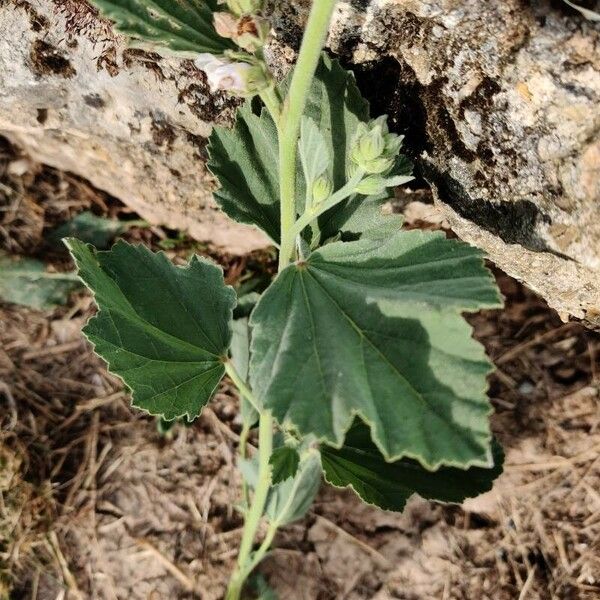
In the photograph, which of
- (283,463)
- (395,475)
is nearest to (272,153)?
(283,463)

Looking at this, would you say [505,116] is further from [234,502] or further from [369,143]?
[234,502]

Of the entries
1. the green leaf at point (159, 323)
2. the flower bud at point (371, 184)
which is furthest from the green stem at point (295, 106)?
the green leaf at point (159, 323)

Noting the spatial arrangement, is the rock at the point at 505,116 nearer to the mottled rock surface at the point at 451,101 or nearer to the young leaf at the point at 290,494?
the mottled rock surface at the point at 451,101

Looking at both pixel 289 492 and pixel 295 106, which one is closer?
pixel 295 106

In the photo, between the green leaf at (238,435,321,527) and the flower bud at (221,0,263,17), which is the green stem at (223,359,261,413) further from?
the flower bud at (221,0,263,17)

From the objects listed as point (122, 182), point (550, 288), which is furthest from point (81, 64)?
point (550, 288)

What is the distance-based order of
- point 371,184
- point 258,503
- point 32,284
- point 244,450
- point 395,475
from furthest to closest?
point 32,284 < point 244,450 < point 258,503 < point 395,475 < point 371,184
